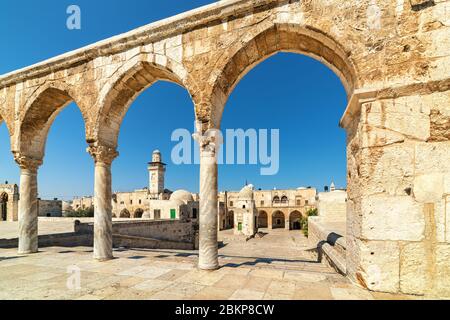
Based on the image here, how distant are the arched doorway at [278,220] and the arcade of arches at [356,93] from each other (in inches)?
1788

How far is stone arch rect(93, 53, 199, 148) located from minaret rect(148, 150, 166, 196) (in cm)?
3663

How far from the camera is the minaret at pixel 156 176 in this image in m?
41.5

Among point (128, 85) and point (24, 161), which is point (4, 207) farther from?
point (128, 85)

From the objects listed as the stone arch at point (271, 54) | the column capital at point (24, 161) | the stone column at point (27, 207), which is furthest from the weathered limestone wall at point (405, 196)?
the column capital at point (24, 161)

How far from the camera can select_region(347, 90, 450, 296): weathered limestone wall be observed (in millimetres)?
3100

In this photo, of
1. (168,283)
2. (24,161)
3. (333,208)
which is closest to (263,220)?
(333,208)

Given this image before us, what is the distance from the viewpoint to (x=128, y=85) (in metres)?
5.73

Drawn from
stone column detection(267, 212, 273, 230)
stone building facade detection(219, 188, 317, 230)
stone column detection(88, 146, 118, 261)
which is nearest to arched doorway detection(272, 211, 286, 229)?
stone building facade detection(219, 188, 317, 230)

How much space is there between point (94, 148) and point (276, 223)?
47044 millimetres

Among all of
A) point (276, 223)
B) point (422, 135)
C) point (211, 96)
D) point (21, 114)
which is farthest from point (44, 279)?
point (276, 223)

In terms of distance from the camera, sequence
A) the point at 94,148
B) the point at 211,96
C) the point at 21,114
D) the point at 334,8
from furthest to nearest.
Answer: the point at 21,114
the point at 94,148
the point at 211,96
the point at 334,8

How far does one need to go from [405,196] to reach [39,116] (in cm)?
875

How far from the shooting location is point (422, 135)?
3225mm
